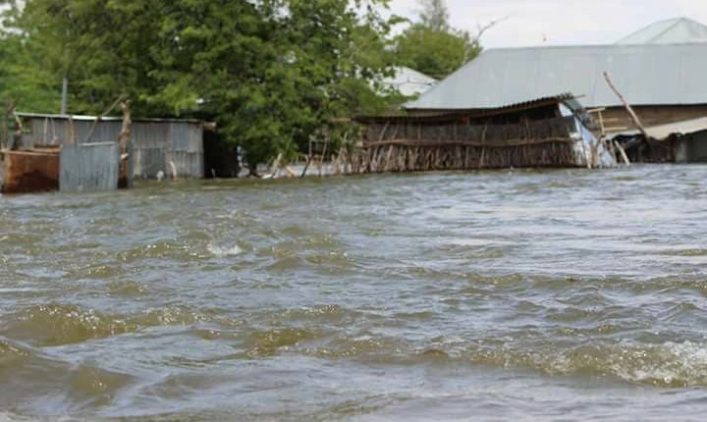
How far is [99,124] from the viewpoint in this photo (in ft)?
94.1

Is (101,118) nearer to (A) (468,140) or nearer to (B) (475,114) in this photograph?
(A) (468,140)

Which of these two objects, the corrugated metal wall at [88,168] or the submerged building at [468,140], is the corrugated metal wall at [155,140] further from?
the corrugated metal wall at [88,168]

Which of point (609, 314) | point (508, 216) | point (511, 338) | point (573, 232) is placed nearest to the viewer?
point (511, 338)

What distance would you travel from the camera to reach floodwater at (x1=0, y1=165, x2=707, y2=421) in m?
4.51

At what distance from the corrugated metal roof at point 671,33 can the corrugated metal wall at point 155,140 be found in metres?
25.3

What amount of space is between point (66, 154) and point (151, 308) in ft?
55.4

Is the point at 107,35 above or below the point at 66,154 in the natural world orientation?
above

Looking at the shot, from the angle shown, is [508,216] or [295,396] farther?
[508,216]

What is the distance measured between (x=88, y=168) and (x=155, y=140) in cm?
655

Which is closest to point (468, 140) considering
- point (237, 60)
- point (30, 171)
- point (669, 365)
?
point (237, 60)

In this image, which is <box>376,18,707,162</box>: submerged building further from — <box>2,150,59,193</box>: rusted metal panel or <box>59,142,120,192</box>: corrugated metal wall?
<box>2,150,59,193</box>: rusted metal panel

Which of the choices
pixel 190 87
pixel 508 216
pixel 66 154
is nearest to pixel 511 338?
pixel 508 216

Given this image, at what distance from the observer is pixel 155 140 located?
96.0 ft

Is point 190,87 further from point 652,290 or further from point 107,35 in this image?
point 652,290
